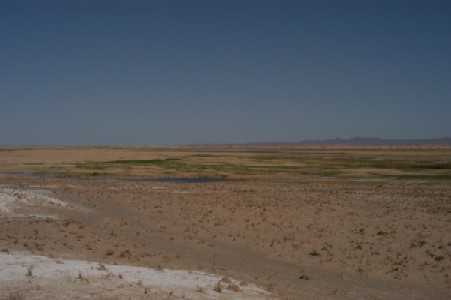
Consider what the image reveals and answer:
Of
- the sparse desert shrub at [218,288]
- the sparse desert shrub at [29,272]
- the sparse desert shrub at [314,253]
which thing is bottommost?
the sparse desert shrub at [314,253]

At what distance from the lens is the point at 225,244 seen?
20.0 metres

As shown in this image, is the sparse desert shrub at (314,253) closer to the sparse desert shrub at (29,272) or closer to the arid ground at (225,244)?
the arid ground at (225,244)


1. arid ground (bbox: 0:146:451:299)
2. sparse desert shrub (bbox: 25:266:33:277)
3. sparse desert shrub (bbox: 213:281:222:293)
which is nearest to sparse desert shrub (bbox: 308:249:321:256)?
arid ground (bbox: 0:146:451:299)

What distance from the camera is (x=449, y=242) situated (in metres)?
19.4

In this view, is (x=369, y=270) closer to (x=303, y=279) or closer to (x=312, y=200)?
(x=303, y=279)

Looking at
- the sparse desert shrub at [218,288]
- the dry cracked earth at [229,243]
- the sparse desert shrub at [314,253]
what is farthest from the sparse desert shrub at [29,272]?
the sparse desert shrub at [314,253]

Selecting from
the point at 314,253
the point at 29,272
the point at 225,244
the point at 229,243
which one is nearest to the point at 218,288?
the point at 29,272

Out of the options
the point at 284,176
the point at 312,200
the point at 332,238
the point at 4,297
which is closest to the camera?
the point at 4,297

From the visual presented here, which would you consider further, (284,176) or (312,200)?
(284,176)

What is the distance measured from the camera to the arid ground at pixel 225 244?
1235 centimetres

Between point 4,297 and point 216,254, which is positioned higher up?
point 4,297

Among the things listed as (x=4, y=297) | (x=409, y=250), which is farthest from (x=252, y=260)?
(x=4, y=297)

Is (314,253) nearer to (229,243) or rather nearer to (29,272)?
(229,243)

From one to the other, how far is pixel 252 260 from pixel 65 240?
8481 mm
